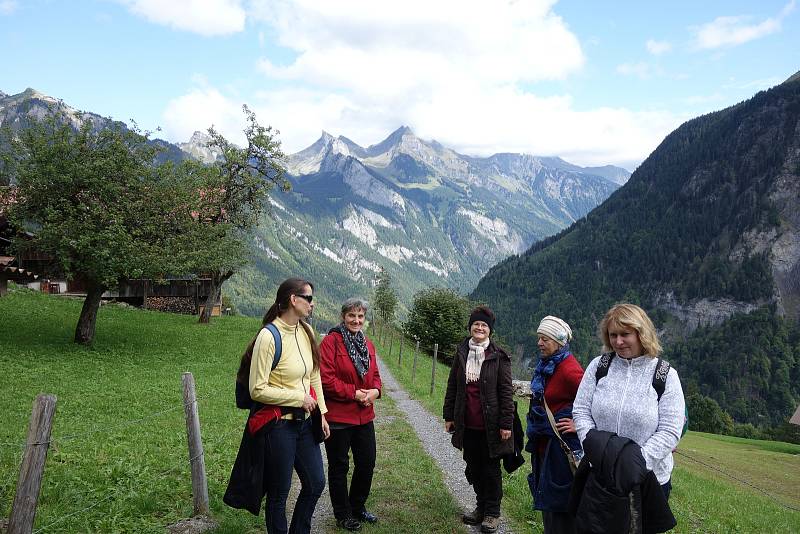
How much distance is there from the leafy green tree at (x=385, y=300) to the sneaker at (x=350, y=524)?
48.1m

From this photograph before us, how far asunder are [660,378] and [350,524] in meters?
3.90

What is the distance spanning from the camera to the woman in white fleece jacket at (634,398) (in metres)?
3.80

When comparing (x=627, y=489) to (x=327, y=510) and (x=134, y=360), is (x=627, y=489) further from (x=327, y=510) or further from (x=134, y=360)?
(x=134, y=360)

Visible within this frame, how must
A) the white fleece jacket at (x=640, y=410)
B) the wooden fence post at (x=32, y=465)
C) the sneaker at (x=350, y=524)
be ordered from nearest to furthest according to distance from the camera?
the white fleece jacket at (x=640, y=410) < the wooden fence post at (x=32, y=465) < the sneaker at (x=350, y=524)

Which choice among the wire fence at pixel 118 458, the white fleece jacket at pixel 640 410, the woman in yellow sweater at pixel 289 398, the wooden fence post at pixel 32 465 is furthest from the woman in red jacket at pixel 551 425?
the wooden fence post at pixel 32 465

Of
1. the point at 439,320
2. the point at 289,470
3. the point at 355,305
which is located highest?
the point at 355,305

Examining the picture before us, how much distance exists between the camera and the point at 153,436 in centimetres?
985

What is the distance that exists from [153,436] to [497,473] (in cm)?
667

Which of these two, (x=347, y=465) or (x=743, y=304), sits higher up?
(x=743, y=304)

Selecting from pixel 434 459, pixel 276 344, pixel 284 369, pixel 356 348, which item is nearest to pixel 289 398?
pixel 284 369

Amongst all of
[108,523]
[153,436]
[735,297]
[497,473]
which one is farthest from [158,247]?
A: [735,297]

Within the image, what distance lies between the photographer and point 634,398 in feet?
12.9

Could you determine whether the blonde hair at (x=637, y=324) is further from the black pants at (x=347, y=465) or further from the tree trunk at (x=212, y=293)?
the tree trunk at (x=212, y=293)

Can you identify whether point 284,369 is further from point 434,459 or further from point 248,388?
point 434,459
